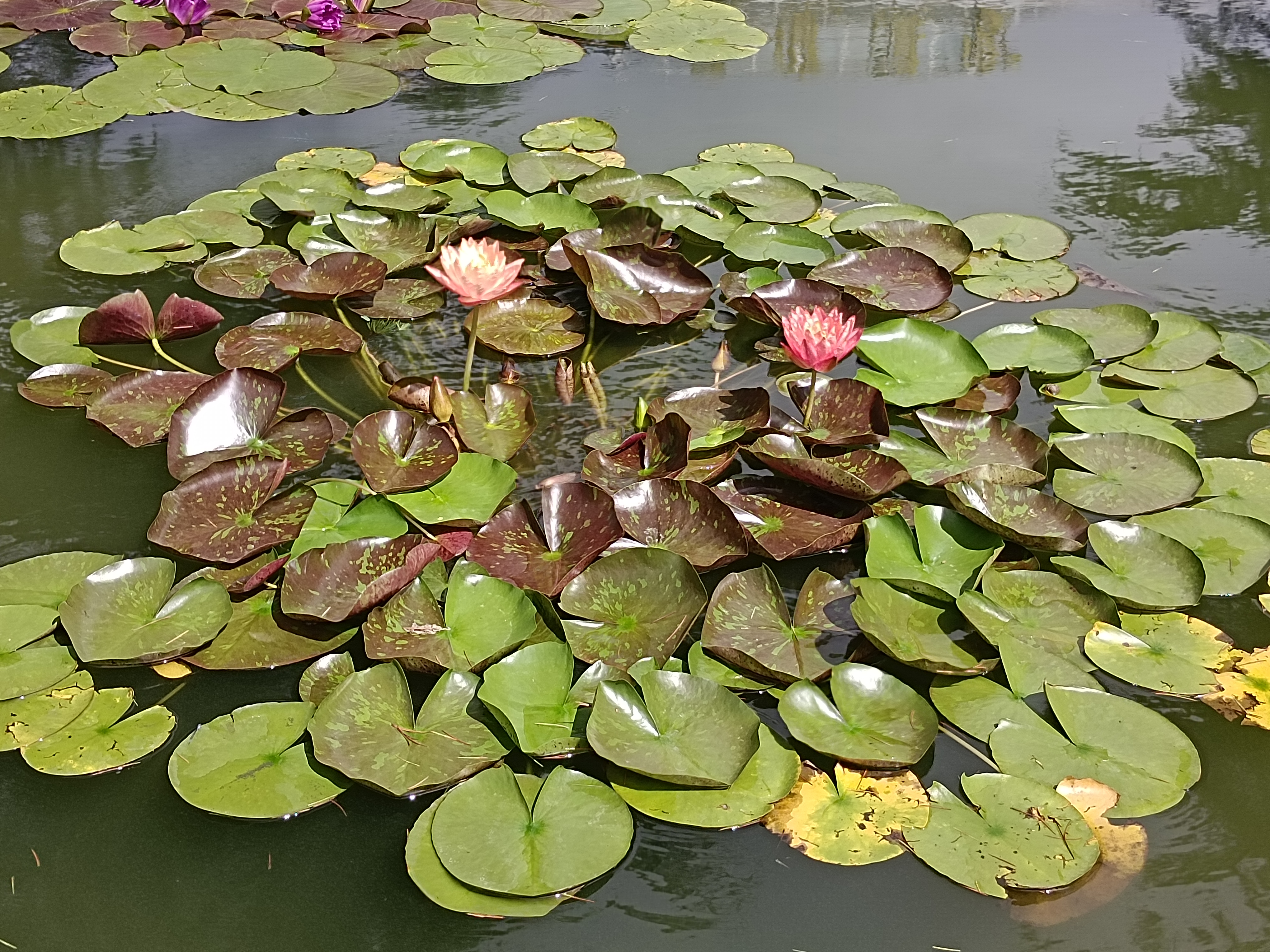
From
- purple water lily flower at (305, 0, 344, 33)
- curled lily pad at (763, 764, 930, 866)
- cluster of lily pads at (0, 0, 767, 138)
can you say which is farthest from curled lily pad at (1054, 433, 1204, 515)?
purple water lily flower at (305, 0, 344, 33)

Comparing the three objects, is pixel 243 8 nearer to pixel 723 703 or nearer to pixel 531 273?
pixel 531 273

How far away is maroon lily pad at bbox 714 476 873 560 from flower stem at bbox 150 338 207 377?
1.10 m

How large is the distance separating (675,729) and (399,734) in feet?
1.16

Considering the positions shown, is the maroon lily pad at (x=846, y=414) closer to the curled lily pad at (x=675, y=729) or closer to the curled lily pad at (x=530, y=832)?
the curled lily pad at (x=675, y=729)

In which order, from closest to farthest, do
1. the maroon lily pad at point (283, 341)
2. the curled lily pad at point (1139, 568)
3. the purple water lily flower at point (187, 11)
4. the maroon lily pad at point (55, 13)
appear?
the curled lily pad at point (1139, 568) < the maroon lily pad at point (283, 341) < the purple water lily flower at point (187, 11) < the maroon lily pad at point (55, 13)

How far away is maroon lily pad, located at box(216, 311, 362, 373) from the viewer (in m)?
2.09

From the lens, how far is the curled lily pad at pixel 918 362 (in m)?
1.99

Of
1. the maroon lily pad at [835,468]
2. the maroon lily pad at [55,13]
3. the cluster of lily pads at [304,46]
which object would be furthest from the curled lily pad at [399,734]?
the maroon lily pad at [55,13]

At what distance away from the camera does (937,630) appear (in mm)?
1541

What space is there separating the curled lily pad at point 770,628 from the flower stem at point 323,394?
83 centimetres

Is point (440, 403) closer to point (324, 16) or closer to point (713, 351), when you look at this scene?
point (713, 351)

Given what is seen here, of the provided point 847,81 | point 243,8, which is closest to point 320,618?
point 847,81

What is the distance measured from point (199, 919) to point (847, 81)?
3086 millimetres

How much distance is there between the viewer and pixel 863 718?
54.9 inches
